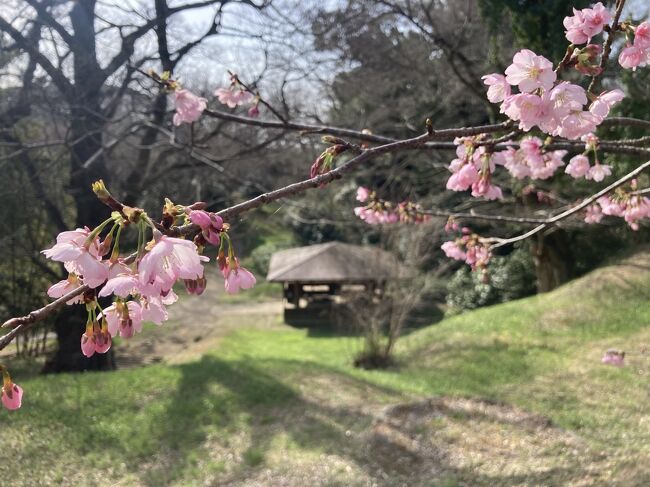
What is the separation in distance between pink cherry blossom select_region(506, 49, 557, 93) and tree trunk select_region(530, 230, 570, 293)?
9.72 meters

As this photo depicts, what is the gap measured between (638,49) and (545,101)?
497 millimetres

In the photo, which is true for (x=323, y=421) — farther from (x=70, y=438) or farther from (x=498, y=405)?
(x=70, y=438)

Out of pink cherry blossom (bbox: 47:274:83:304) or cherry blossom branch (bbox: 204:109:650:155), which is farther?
cherry blossom branch (bbox: 204:109:650:155)

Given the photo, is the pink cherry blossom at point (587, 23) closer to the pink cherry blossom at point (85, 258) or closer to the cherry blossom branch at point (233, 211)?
the cherry blossom branch at point (233, 211)

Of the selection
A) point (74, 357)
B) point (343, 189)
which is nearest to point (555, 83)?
point (74, 357)

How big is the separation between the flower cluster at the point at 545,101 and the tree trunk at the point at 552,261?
9609mm

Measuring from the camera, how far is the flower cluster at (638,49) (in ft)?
5.10

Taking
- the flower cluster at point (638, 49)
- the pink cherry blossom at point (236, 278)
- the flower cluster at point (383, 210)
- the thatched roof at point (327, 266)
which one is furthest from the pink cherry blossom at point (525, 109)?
the thatched roof at point (327, 266)

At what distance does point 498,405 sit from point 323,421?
1.63 metres

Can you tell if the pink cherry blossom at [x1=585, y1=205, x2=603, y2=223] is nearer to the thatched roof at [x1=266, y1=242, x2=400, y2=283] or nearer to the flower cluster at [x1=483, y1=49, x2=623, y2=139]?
the flower cluster at [x1=483, y1=49, x2=623, y2=139]

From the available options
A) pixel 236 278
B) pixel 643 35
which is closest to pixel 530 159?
pixel 643 35

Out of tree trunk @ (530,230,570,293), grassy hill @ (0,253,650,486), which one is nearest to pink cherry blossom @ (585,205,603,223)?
grassy hill @ (0,253,650,486)

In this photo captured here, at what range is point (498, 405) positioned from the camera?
5020 mm

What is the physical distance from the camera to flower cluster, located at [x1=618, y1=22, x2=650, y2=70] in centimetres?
156
